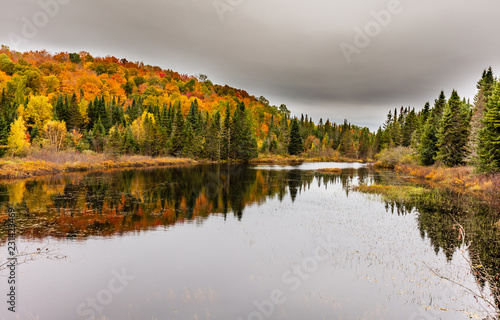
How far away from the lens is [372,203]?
2534 cm

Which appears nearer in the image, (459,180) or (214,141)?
(459,180)

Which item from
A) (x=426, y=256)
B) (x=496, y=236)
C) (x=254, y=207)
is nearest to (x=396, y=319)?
(x=426, y=256)

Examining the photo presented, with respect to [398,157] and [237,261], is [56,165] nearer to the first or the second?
[237,261]

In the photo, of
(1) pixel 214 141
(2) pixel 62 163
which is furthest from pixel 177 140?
(2) pixel 62 163

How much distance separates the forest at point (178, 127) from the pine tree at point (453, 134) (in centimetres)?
13

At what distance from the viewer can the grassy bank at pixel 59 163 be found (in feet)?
118

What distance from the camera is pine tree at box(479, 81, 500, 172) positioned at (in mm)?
29734

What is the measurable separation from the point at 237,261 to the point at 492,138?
33.1 meters

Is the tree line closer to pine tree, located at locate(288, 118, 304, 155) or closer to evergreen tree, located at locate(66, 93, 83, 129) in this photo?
pine tree, located at locate(288, 118, 304, 155)

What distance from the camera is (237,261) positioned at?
12.2m

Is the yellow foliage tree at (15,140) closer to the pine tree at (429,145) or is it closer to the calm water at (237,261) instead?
the calm water at (237,261)

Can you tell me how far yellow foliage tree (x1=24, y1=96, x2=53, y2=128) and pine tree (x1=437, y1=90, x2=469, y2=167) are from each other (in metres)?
87.4

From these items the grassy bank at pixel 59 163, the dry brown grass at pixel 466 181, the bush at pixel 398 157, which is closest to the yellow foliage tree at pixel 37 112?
the grassy bank at pixel 59 163

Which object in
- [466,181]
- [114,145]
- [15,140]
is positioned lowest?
[466,181]
